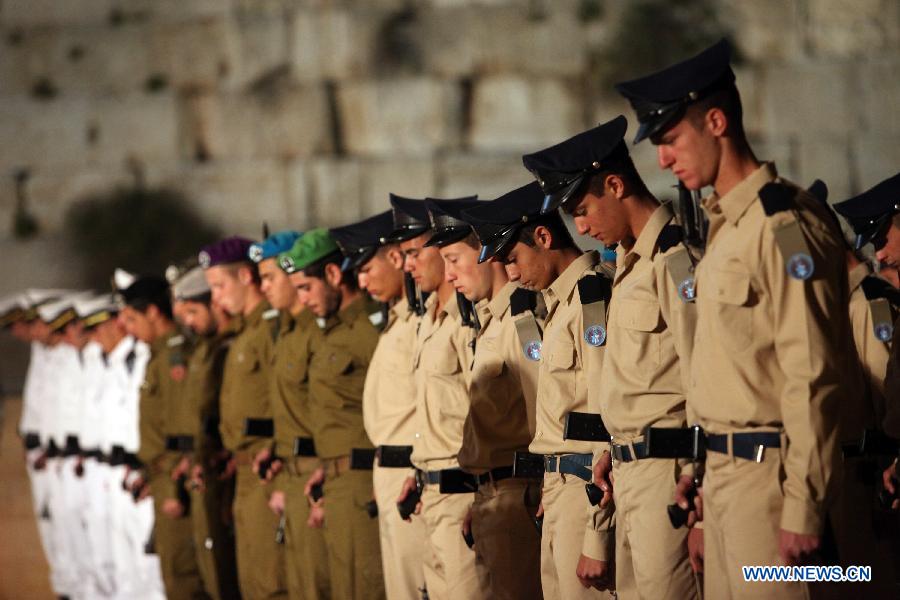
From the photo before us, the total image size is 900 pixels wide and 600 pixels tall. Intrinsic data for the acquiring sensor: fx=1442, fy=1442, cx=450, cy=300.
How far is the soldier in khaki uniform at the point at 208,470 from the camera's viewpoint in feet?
27.1

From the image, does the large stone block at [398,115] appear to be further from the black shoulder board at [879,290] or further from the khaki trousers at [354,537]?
the black shoulder board at [879,290]

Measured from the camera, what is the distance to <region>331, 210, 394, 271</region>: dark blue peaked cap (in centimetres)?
666

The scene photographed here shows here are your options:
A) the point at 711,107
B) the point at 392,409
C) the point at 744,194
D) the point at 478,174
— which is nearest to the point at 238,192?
the point at 478,174

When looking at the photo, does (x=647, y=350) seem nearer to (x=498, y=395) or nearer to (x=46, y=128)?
(x=498, y=395)

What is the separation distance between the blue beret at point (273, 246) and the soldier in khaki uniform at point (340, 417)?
0.42 meters

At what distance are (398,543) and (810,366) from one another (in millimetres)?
3050

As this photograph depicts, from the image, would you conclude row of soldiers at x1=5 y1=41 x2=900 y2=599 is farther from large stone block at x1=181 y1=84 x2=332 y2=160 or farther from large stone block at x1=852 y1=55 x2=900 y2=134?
large stone block at x1=852 y1=55 x2=900 y2=134

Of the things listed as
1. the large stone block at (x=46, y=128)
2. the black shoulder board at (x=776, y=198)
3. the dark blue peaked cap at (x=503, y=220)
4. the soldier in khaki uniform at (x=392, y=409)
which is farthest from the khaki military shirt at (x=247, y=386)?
the large stone block at (x=46, y=128)

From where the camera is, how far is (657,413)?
4297 mm

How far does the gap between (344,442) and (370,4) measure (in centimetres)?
1198

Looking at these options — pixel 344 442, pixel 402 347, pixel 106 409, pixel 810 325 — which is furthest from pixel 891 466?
pixel 106 409

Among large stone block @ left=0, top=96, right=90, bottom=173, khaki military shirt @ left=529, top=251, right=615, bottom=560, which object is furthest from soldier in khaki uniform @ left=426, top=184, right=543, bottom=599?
large stone block @ left=0, top=96, right=90, bottom=173

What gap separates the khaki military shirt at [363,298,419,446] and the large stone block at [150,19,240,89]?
40.7 feet

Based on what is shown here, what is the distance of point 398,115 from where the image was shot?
18.0 metres
